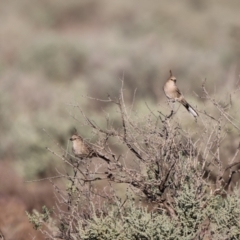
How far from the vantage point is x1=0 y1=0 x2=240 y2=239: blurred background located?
62.0 feet

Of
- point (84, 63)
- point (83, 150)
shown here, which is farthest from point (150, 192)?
point (84, 63)

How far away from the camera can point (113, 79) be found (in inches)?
1154

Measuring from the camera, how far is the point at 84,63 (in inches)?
1331

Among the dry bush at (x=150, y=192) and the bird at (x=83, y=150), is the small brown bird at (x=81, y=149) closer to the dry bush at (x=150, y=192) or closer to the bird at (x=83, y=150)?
the bird at (x=83, y=150)

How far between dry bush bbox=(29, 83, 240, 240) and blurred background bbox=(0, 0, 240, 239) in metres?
0.53

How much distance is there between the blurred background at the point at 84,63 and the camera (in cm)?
1891

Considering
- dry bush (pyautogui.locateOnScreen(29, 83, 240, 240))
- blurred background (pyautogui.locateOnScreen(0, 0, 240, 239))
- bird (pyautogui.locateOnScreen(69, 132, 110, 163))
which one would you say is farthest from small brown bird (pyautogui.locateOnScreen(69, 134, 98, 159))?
blurred background (pyautogui.locateOnScreen(0, 0, 240, 239))

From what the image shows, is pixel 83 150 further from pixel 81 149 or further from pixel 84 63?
pixel 84 63

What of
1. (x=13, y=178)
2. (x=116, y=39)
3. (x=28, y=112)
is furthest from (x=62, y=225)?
(x=116, y=39)

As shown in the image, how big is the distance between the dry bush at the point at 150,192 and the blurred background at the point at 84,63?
1.75ft

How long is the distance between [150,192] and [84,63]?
26.7 m

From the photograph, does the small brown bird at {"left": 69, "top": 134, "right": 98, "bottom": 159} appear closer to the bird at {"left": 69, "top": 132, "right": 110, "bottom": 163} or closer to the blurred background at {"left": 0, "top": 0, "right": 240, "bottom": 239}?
the bird at {"left": 69, "top": 132, "right": 110, "bottom": 163}

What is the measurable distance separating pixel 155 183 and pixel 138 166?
12.8 inches

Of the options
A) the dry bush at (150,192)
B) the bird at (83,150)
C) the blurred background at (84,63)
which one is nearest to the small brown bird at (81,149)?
the bird at (83,150)
